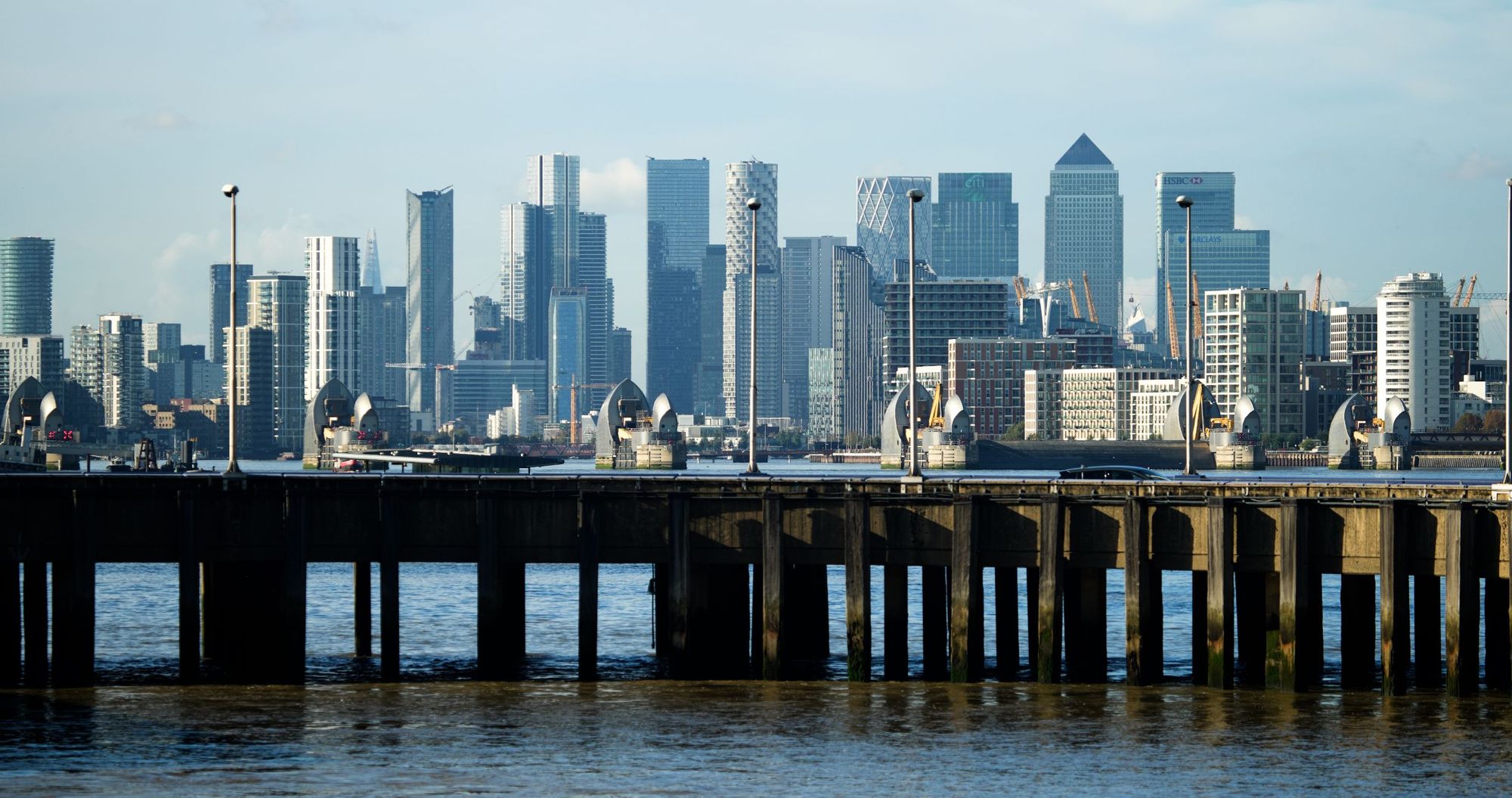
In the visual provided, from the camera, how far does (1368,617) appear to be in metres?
55.3

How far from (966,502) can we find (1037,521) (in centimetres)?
189

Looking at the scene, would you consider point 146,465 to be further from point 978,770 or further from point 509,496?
point 978,770

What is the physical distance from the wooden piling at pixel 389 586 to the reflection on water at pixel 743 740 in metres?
1.17

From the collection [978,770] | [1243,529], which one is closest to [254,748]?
[978,770]

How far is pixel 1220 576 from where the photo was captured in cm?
5134

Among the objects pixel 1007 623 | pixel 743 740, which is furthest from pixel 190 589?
pixel 1007 623

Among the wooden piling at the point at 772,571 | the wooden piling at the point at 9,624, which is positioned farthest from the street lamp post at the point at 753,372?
the wooden piling at the point at 9,624

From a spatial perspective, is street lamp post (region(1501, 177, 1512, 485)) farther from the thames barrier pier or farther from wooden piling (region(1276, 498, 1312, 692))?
wooden piling (region(1276, 498, 1312, 692))

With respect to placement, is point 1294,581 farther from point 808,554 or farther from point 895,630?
point 808,554

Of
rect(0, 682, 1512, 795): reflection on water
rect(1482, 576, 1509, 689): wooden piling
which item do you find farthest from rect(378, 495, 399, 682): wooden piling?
rect(1482, 576, 1509, 689): wooden piling

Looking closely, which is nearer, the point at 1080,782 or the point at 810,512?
the point at 1080,782

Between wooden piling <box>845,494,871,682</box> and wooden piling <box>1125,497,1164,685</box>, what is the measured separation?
6.01 m

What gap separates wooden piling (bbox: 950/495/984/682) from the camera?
175ft

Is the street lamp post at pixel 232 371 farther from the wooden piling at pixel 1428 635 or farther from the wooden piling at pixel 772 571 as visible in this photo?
the wooden piling at pixel 1428 635
